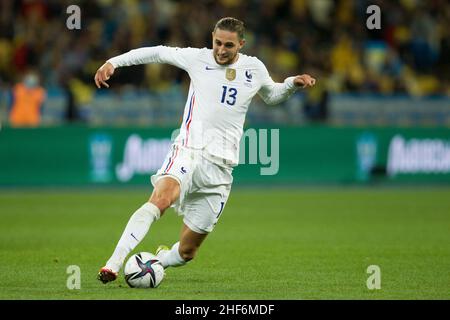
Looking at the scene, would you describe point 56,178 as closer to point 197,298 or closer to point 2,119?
point 2,119

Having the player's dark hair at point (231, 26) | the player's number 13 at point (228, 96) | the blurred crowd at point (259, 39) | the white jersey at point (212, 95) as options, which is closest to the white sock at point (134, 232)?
the white jersey at point (212, 95)

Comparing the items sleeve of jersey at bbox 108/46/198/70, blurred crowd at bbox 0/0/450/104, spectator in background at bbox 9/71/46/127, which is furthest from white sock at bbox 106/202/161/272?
blurred crowd at bbox 0/0/450/104

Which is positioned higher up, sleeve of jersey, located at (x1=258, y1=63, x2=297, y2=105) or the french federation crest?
the french federation crest

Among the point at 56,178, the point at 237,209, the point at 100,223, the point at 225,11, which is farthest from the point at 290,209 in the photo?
the point at 225,11

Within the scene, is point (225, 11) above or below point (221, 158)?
above

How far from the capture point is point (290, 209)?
17.8m

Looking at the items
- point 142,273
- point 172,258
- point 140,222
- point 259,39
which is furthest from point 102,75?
point 259,39

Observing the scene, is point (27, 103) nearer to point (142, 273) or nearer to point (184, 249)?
point (184, 249)

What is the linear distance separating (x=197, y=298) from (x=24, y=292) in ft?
4.70

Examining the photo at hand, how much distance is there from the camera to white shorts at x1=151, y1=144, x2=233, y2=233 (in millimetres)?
8758

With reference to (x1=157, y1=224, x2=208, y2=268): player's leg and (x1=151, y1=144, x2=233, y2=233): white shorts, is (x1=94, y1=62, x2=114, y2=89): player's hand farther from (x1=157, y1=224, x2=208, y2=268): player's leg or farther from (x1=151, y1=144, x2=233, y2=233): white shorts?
(x1=157, y1=224, x2=208, y2=268): player's leg

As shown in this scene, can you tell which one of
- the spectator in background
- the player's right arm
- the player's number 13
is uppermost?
the player's right arm

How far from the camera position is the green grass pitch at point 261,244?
8594 millimetres

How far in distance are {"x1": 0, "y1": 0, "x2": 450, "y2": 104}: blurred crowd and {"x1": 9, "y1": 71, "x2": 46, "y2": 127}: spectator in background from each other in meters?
0.64
